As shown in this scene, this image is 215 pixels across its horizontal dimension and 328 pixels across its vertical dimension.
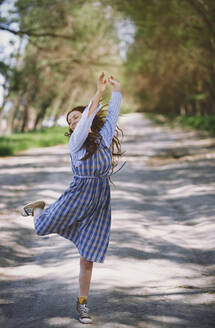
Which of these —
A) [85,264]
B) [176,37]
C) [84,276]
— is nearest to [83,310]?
[84,276]

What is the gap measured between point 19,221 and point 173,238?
2725 millimetres

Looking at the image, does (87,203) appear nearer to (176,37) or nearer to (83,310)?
(83,310)

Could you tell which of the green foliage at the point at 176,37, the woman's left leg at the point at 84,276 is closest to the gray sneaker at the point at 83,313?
the woman's left leg at the point at 84,276

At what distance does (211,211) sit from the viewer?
844 cm

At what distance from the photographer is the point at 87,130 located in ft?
12.3

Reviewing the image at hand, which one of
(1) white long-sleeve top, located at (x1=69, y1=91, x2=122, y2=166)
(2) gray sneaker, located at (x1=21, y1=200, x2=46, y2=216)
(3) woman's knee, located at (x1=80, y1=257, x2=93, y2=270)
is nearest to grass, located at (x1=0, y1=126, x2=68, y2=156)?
(2) gray sneaker, located at (x1=21, y1=200, x2=46, y2=216)

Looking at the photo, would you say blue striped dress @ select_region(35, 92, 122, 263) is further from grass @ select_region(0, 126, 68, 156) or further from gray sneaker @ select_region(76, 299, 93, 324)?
grass @ select_region(0, 126, 68, 156)

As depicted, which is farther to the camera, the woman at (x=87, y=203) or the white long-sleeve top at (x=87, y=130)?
the woman at (x=87, y=203)

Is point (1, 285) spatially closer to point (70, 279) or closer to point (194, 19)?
point (70, 279)

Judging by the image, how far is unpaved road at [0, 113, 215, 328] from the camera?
4.12m

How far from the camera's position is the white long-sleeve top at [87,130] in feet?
12.3

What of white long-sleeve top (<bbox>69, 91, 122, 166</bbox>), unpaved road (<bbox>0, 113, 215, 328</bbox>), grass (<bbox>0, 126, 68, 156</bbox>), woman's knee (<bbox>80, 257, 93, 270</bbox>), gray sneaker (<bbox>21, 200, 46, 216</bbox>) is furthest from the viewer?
grass (<bbox>0, 126, 68, 156</bbox>)

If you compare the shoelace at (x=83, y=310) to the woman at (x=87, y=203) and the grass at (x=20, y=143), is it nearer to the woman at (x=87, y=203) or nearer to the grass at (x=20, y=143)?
the woman at (x=87, y=203)

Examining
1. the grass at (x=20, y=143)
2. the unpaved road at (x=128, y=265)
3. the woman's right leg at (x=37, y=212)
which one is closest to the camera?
the unpaved road at (x=128, y=265)
